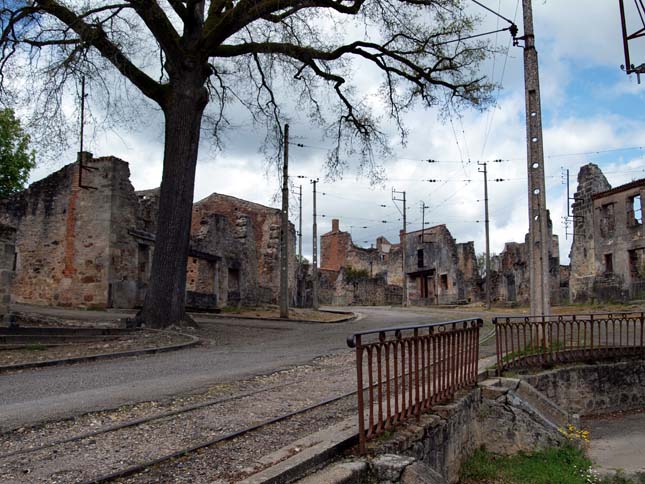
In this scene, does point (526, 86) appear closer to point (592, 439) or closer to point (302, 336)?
point (592, 439)

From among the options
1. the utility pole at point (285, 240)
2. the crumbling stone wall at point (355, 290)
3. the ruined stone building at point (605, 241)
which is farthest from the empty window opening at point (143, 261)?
the crumbling stone wall at point (355, 290)

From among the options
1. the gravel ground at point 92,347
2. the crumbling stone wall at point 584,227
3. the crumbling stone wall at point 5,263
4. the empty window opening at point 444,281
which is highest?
the crumbling stone wall at point 584,227

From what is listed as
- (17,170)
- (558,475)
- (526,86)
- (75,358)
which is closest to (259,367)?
(75,358)

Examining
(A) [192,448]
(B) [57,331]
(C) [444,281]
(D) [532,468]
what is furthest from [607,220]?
(A) [192,448]

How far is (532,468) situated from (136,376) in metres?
5.53

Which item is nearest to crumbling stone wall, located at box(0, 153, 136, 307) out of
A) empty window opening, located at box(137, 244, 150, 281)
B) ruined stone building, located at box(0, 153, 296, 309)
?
ruined stone building, located at box(0, 153, 296, 309)

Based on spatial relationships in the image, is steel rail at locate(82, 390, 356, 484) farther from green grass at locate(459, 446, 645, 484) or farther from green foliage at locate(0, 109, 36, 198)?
green foliage at locate(0, 109, 36, 198)

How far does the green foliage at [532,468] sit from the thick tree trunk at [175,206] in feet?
28.2

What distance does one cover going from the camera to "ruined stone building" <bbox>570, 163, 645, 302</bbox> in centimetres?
3247

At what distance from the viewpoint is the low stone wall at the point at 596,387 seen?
439 inches

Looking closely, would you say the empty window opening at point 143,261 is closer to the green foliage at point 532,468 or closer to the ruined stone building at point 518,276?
the green foliage at point 532,468

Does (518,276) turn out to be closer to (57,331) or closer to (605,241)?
(605,241)

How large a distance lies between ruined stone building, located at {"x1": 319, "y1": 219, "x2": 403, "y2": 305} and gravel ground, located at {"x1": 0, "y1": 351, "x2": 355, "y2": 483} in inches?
1943

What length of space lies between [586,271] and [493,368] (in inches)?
1191
